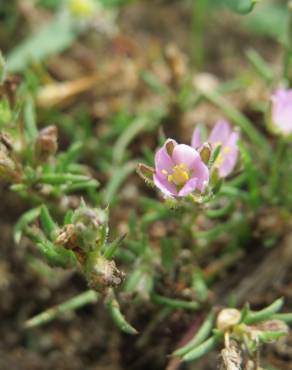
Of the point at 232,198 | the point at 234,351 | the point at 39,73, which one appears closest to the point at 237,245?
the point at 232,198

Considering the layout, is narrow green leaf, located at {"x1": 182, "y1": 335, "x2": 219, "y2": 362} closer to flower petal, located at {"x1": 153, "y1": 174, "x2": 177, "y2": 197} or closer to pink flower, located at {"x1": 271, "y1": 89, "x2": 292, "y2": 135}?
flower petal, located at {"x1": 153, "y1": 174, "x2": 177, "y2": 197}

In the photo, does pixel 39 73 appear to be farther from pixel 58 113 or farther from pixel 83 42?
pixel 83 42

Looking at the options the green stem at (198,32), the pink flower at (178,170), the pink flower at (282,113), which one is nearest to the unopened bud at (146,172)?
the pink flower at (178,170)

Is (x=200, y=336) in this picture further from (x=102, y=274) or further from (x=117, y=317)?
(x=102, y=274)

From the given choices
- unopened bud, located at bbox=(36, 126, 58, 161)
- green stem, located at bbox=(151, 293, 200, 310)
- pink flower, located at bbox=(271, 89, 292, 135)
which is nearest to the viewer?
unopened bud, located at bbox=(36, 126, 58, 161)

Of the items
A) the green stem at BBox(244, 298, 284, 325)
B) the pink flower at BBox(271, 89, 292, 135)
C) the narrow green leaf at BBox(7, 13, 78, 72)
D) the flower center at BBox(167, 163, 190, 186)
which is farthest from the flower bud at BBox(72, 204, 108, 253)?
the narrow green leaf at BBox(7, 13, 78, 72)

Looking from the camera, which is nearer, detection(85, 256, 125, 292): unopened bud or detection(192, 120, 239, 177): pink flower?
detection(85, 256, 125, 292): unopened bud

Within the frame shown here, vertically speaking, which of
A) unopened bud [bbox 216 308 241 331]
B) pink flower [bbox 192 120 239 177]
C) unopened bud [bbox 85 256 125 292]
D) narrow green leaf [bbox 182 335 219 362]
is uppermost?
pink flower [bbox 192 120 239 177]

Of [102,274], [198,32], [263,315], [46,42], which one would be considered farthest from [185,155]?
[198,32]

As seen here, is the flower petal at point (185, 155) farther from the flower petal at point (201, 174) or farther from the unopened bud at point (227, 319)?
the unopened bud at point (227, 319)
